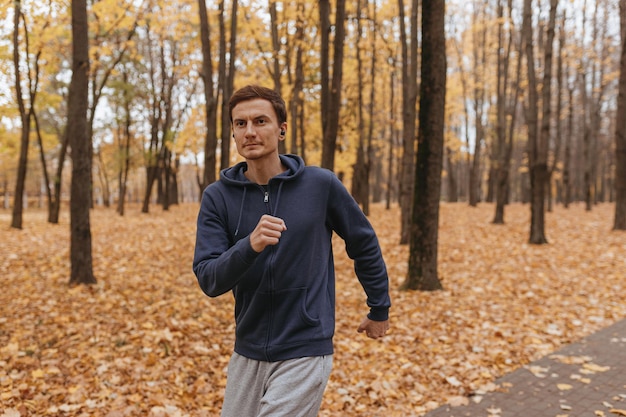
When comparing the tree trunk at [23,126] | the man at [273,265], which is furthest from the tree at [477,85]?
the man at [273,265]

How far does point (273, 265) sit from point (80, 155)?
7.48m

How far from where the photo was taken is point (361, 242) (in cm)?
237

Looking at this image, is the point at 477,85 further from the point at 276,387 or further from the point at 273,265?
the point at 276,387

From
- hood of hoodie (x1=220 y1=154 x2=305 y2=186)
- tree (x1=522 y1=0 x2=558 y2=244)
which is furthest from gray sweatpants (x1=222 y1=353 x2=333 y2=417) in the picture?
tree (x1=522 y1=0 x2=558 y2=244)

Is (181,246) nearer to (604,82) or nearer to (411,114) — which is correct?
(411,114)

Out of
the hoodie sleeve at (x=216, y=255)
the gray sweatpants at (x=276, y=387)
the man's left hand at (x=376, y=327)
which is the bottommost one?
the gray sweatpants at (x=276, y=387)

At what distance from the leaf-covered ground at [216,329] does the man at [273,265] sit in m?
2.78

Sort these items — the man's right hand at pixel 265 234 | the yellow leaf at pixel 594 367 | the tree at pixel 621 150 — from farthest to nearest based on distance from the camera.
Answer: the tree at pixel 621 150 → the yellow leaf at pixel 594 367 → the man's right hand at pixel 265 234

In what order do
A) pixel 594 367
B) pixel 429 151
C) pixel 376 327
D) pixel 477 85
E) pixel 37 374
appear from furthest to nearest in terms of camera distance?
pixel 477 85
pixel 429 151
pixel 594 367
pixel 37 374
pixel 376 327

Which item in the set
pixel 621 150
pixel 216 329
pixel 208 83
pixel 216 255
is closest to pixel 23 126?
pixel 208 83

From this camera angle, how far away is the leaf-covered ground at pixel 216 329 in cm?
485

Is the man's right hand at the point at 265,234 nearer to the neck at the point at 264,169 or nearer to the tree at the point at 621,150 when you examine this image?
the neck at the point at 264,169

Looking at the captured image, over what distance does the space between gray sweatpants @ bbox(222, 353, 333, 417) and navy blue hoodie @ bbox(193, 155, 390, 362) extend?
5 centimetres

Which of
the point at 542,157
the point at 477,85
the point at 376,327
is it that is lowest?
the point at 376,327
